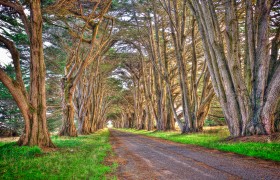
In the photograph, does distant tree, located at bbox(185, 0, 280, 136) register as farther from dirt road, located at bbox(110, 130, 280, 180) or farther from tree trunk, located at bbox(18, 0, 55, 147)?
tree trunk, located at bbox(18, 0, 55, 147)

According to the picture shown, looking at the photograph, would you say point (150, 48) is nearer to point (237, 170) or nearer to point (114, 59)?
point (114, 59)

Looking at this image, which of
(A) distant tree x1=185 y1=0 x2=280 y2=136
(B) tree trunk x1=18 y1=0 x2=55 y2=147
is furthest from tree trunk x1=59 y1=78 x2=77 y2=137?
(A) distant tree x1=185 y1=0 x2=280 y2=136

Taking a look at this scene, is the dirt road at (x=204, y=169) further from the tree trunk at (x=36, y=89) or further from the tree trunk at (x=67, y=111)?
the tree trunk at (x=67, y=111)

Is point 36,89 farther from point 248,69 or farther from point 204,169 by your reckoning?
point 248,69

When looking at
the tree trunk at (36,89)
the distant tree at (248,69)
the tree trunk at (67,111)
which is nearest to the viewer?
the tree trunk at (36,89)

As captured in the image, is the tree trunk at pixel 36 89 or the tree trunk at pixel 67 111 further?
the tree trunk at pixel 67 111

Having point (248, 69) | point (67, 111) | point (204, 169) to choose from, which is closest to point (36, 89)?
point (204, 169)

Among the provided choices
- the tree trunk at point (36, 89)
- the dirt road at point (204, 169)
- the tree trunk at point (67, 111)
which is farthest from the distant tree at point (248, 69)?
the tree trunk at point (67, 111)

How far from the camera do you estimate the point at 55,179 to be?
444 centimetres

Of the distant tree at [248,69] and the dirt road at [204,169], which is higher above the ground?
the distant tree at [248,69]

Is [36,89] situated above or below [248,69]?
below

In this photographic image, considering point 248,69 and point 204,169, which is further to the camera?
point 248,69

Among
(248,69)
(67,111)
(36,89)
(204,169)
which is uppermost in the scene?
(248,69)

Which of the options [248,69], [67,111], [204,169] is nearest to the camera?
[204,169]
